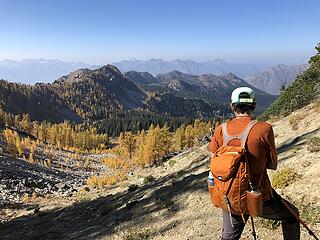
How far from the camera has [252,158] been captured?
25.0 feet

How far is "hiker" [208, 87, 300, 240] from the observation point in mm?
7633

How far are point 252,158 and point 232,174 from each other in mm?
543

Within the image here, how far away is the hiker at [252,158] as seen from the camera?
7.63 meters

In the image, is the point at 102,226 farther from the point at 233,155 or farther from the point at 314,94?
the point at 314,94

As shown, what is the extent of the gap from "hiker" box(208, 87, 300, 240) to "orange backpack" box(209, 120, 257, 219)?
22 mm

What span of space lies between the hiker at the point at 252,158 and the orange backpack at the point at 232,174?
0.02 metres

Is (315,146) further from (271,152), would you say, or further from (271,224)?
(271,152)

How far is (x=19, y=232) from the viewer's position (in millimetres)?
28344

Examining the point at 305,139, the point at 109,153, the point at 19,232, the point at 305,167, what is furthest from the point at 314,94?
the point at 109,153

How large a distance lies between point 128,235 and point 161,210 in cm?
329

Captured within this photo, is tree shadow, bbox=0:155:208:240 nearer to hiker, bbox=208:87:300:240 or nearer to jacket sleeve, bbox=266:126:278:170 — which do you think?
hiker, bbox=208:87:300:240

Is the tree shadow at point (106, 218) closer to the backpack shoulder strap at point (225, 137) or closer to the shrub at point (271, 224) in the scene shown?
the shrub at point (271, 224)

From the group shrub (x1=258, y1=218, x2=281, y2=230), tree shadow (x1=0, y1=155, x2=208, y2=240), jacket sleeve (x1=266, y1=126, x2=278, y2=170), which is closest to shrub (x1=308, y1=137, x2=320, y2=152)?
tree shadow (x1=0, y1=155, x2=208, y2=240)

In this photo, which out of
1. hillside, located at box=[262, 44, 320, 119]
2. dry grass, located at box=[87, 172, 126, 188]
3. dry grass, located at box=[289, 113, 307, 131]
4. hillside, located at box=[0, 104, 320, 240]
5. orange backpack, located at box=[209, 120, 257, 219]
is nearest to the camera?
orange backpack, located at box=[209, 120, 257, 219]
